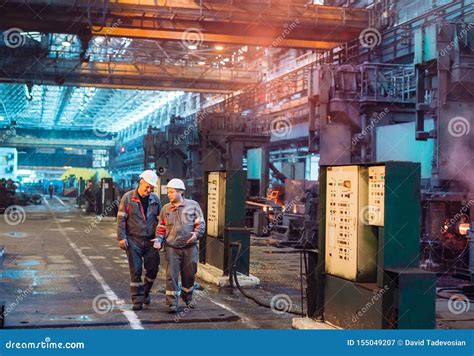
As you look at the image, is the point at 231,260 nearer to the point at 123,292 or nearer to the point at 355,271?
the point at 123,292

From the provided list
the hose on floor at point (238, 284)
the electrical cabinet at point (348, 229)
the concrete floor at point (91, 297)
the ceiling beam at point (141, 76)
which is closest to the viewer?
the electrical cabinet at point (348, 229)

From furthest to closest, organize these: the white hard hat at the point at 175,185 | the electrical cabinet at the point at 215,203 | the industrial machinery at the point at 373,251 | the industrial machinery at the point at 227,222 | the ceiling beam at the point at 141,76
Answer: the ceiling beam at the point at 141,76 → the electrical cabinet at the point at 215,203 → the industrial machinery at the point at 227,222 → the white hard hat at the point at 175,185 → the industrial machinery at the point at 373,251

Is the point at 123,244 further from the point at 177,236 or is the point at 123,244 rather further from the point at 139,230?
the point at 177,236

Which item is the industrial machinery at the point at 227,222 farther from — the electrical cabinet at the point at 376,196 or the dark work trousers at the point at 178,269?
the electrical cabinet at the point at 376,196

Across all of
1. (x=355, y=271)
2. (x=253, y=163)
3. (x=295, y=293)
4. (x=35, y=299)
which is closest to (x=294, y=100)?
(x=253, y=163)

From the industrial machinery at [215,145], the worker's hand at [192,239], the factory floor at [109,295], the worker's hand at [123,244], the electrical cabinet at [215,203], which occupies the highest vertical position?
the industrial machinery at [215,145]

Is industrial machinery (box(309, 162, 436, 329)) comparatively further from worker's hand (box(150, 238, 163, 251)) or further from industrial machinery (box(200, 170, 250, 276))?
industrial machinery (box(200, 170, 250, 276))

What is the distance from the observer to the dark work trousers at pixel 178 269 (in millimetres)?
8891

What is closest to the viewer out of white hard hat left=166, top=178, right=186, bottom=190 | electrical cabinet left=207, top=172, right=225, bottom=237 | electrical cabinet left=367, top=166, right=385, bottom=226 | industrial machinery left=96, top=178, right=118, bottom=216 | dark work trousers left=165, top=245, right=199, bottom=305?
electrical cabinet left=367, top=166, right=385, bottom=226

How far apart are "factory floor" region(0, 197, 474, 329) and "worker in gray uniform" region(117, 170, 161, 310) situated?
495 mm

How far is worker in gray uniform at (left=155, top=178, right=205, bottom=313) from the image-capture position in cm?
891

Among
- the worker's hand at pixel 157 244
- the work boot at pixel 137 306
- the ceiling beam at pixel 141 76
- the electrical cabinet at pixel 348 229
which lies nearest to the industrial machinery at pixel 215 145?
the ceiling beam at pixel 141 76

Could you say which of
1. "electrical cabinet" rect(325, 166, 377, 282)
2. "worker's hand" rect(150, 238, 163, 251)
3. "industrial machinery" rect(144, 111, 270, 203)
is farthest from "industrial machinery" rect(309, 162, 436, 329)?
"industrial machinery" rect(144, 111, 270, 203)

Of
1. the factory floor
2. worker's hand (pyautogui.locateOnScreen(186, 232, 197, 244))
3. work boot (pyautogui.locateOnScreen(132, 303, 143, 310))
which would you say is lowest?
the factory floor
